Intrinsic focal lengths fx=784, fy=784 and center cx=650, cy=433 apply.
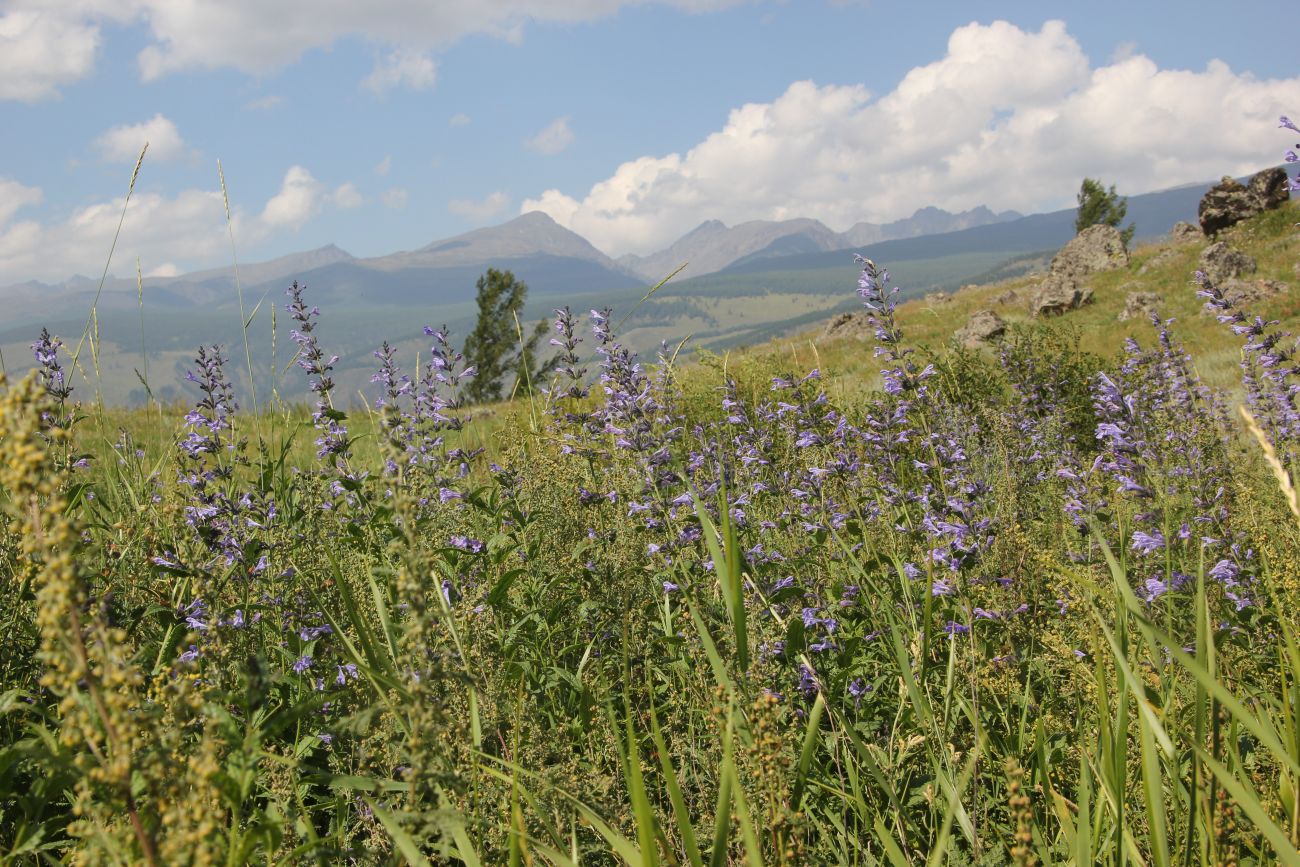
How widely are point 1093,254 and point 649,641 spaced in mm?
42954

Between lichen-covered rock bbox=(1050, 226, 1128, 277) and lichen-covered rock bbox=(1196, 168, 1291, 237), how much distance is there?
3627 millimetres

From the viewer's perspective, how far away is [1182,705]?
2885mm

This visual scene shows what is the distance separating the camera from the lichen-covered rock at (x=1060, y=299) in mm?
30438

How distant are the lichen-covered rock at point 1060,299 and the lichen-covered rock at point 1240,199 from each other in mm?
9538

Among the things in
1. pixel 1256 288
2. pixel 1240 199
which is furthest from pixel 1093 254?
pixel 1256 288

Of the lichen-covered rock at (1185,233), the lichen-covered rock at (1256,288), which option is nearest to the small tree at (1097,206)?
the lichen-covered rock at (1185,233)

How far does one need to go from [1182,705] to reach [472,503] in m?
3.38

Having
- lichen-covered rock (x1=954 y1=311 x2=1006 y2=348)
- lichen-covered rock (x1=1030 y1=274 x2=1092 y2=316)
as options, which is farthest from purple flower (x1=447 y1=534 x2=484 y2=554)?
lichen-covered rock (x1=1030 y1=274 x2=1092 y2=316)

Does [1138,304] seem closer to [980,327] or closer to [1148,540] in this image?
[980,327]

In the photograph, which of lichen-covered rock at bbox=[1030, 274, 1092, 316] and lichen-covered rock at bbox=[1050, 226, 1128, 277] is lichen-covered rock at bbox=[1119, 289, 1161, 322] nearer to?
lichen-covered rock at bbox=[1030, 274, 1092, 316]

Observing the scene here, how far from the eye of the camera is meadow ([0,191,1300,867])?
1417mm

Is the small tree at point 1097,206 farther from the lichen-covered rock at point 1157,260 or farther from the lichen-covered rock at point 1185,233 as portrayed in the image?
the lichen-covered rock at point 1157,260

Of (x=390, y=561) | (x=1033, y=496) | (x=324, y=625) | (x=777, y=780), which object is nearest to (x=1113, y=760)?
(x=777, y=780)

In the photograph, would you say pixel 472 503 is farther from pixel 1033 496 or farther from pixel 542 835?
pixel 1033 496
